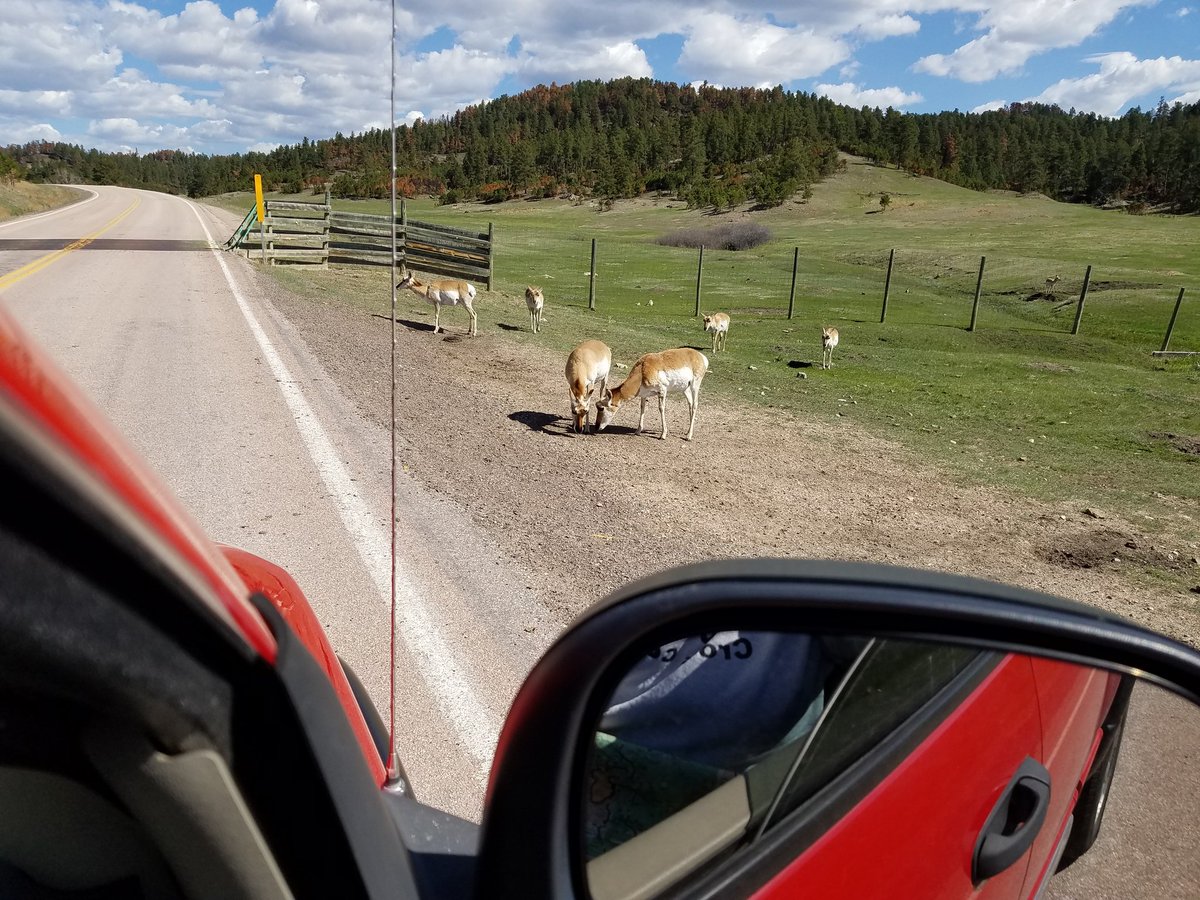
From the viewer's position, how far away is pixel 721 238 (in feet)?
199

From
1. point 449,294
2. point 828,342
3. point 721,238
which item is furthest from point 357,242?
point 721,238

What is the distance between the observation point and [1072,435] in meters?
11.1

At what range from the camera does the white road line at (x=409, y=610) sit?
3.84 meters

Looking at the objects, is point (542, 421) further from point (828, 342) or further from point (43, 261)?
point (43, 261)

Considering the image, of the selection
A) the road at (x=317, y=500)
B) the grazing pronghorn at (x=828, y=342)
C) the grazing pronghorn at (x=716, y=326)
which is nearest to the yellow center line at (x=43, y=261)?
the road at (x=317, y=500)

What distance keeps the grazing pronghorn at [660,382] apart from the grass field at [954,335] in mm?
1615

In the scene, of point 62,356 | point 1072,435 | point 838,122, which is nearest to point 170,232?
point 62,356

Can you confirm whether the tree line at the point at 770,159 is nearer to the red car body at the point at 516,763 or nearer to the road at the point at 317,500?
the road at the point at 317,500

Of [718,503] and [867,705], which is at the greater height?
[867,705]

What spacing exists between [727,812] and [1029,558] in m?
6.17

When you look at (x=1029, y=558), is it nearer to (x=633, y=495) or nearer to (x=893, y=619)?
(x=633, y=495)

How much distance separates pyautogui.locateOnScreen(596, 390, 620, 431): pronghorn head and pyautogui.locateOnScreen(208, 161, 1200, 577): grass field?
2.27 metres

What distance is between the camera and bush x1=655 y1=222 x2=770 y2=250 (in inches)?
2280

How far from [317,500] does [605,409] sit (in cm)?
442
